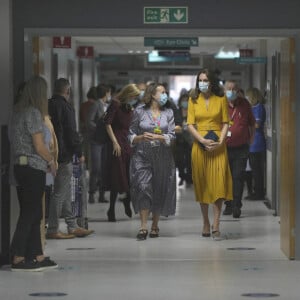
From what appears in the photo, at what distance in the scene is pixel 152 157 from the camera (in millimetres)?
12383

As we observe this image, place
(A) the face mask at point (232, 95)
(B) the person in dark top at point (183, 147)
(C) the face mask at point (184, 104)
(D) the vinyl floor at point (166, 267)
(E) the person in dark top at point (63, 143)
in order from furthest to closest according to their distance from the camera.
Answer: (C) the face mask at point (184, 104), (B) the person in dark top at point (183, 147), (A) the face mask at point (232, 95), (E) the person in dark top at point (63, 143), (D) the vinyl floor at point (166, 267)

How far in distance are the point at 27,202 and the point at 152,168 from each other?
295 cm

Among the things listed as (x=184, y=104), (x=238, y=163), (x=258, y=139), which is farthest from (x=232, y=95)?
(x=184, y=104)

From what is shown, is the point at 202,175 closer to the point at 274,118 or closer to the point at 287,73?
the point at 287,73

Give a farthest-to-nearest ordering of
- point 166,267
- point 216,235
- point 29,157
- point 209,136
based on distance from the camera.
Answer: point 216,235 < point 209,136 < point 166,267 < point 29,157

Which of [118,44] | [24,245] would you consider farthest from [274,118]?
[118,44]

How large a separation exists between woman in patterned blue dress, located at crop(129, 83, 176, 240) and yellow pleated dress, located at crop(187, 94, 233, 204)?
1.09 ft

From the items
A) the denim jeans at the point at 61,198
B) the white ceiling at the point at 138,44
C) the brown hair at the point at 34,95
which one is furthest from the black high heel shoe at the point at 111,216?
the white ceiling at the point at 138,44

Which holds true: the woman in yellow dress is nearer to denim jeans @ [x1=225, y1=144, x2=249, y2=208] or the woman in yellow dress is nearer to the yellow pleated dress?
the yellow pleated dress

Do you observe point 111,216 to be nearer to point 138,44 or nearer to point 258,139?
point 258,139

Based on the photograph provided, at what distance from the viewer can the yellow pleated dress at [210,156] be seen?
478 inches

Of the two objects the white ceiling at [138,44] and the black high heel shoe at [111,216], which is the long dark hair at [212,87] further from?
the white ceiling at [138,44]
